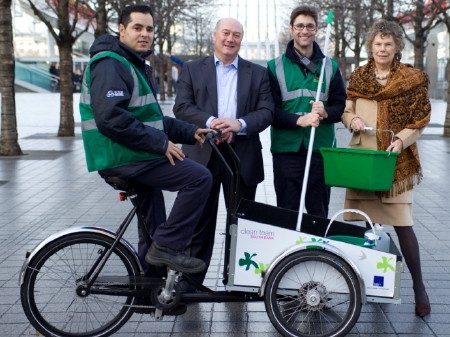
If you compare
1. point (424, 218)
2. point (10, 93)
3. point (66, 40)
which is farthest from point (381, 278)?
point (66, 40)

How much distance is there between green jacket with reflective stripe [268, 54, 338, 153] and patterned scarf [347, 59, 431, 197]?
13.6 inches

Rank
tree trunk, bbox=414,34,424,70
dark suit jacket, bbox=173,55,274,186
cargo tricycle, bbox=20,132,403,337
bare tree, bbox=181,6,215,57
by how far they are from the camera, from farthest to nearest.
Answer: bare tree, bbox=181,6,215,57, tree trunk, bbox=414,34,424,70, dark suit jacket, bbox=173,55,274,186, cargo tricycle, bbox=20,132,403,337

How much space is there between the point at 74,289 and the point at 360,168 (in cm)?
181

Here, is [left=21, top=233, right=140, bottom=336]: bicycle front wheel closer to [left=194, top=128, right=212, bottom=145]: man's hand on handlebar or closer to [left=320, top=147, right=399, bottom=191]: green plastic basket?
[left=194, top=128, right=212, bottom=145]: man's hand on handlebar

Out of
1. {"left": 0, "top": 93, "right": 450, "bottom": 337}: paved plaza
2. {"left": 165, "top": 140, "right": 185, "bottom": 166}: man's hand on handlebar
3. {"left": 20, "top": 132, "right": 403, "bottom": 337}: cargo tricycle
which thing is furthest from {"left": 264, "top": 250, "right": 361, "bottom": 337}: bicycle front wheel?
{"left": 165, "top": 140, "right": 185, "bottom": 166}: man's hand on handlebar

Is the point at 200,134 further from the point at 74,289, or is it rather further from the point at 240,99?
the point at 74,289

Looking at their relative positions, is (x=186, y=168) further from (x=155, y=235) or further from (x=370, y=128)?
(x=370, y=128)

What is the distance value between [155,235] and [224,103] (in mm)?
1159

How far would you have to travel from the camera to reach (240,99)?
4.88m

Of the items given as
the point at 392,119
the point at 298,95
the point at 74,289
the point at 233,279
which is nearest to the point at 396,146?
the point at 392,119

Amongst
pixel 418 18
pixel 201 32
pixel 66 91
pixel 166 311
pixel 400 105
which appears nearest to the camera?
pixel 166 311

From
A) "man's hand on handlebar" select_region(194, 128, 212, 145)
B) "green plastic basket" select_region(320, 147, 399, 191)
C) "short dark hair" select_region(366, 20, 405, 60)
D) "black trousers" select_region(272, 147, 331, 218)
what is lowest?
"black trousers" select_region(272, 147, 331, 218)

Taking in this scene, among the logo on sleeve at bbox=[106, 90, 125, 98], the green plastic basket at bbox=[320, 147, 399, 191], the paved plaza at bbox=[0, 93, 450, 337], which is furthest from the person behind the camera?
the paved plaza at bbox=[0, 93, 450, 337]

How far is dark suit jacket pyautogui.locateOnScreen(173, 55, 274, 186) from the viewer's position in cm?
488
